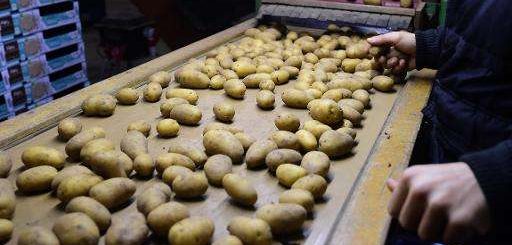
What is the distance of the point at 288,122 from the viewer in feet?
5.07

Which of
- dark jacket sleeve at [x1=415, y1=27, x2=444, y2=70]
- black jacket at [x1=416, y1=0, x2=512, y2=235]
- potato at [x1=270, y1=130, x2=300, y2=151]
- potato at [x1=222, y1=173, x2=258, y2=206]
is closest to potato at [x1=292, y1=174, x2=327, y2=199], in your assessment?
potato at [x1=222, y1=173, x2=258, y2=206]

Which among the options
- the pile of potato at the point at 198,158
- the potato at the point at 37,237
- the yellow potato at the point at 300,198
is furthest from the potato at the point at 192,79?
the potato at the point at 37,237

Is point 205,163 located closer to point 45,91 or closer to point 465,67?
point 465,67

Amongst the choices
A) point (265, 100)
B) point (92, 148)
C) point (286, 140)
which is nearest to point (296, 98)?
point (265, 100)

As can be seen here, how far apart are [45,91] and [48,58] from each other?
0.81 feet

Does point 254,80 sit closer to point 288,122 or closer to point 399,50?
point 288,122

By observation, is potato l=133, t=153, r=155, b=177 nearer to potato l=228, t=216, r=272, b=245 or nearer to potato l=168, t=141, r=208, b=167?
potato l=168, t=141, r=208, b=167

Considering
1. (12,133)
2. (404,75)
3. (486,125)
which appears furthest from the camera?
(404,75)

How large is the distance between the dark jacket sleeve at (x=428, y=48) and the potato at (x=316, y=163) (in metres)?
0.77

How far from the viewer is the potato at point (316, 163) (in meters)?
1.28

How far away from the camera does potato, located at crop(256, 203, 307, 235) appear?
1.07 metres

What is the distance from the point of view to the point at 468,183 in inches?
34.7

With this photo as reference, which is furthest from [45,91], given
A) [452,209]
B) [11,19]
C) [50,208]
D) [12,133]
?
[452,209]

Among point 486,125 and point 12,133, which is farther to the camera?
point 12,133
